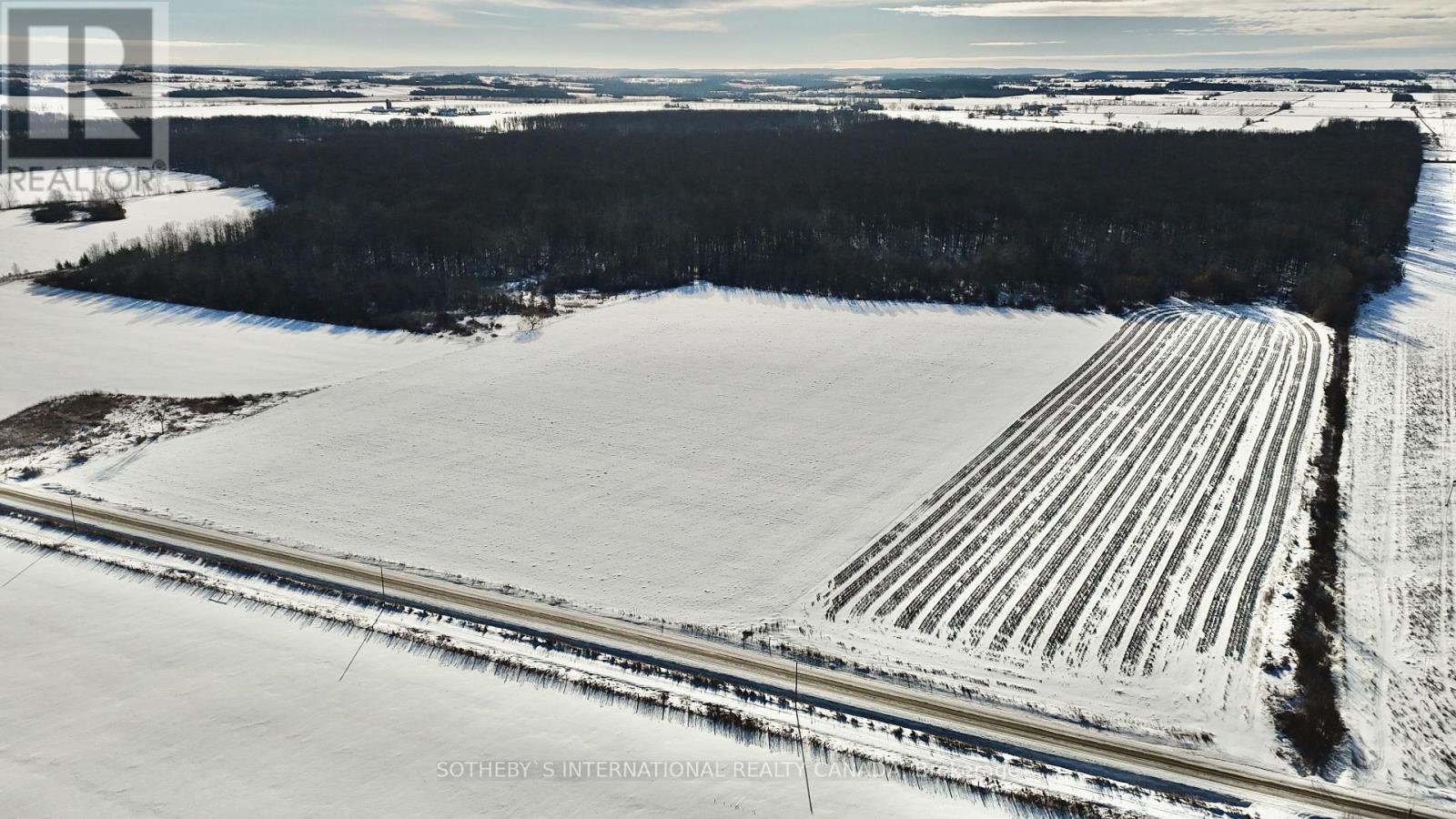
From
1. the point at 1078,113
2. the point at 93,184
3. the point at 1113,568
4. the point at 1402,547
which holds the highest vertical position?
the point at 1078,113

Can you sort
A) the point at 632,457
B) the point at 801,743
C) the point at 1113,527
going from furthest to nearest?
the point at 632,457, the point at 1113,527, the point at 801,743

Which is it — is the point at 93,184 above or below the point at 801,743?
above

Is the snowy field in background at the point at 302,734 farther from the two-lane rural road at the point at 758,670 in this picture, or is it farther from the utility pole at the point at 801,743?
the two-lane rural road at the point at 758,670

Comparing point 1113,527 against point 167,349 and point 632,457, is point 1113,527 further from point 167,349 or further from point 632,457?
point 167,349

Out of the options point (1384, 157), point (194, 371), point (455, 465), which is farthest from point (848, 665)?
point (1384, 157)

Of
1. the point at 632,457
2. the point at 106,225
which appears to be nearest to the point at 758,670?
the point at 632,457
